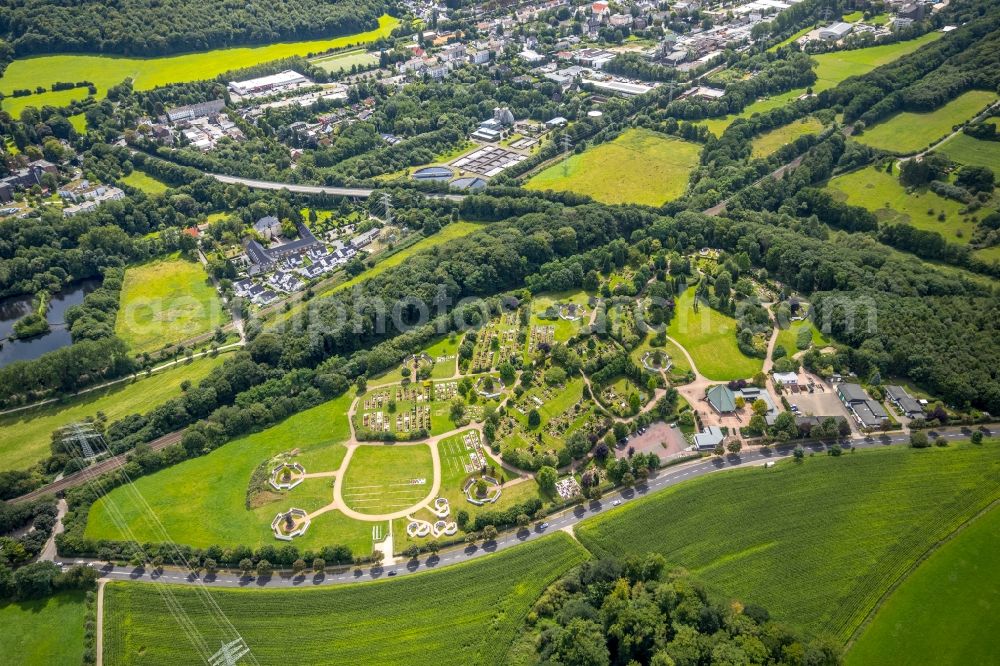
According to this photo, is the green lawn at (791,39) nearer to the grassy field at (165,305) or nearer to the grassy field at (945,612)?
the grassy field at (945,612)

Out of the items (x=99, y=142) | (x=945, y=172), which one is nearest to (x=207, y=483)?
(x=99, y=142)

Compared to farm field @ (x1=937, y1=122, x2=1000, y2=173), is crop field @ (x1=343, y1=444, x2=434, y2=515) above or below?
below

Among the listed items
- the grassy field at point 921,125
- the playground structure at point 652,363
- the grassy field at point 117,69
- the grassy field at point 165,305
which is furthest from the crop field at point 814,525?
the grassy field at point 117,69

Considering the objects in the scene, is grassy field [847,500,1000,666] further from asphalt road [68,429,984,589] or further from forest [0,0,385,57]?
forest [0,0,385,57]

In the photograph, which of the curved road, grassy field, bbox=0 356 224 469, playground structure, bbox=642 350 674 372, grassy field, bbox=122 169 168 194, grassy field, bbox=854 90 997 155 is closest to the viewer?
grassy field, bbox=0 356 224 469

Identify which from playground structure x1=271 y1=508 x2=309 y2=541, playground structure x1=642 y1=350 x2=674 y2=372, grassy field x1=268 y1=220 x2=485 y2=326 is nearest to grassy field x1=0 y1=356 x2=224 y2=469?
→ grassy field x1=268 y1=220 x2=485 y2=326

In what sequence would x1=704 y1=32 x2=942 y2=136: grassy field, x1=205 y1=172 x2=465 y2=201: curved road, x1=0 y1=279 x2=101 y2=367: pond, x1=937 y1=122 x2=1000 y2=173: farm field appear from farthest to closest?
x1=704 y1=32 x2=942 y2=136: grassy field → x1=205 y1=172 x2=465 y2=201: curved road → x1=937 y1=122 x2=1000 y2=173: farm field → x1=0 y1=279 x2=101 y2=367: pond

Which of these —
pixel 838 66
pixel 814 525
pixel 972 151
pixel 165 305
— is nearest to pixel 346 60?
pixel 165 305

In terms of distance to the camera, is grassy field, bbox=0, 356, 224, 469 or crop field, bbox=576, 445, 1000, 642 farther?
grassy field, bbox=0, 356, 224, 469

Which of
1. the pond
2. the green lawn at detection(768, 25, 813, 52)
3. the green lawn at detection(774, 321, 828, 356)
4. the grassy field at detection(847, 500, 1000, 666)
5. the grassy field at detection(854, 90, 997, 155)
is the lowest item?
the grassy field at detection(847, 500, 1000, 666)
